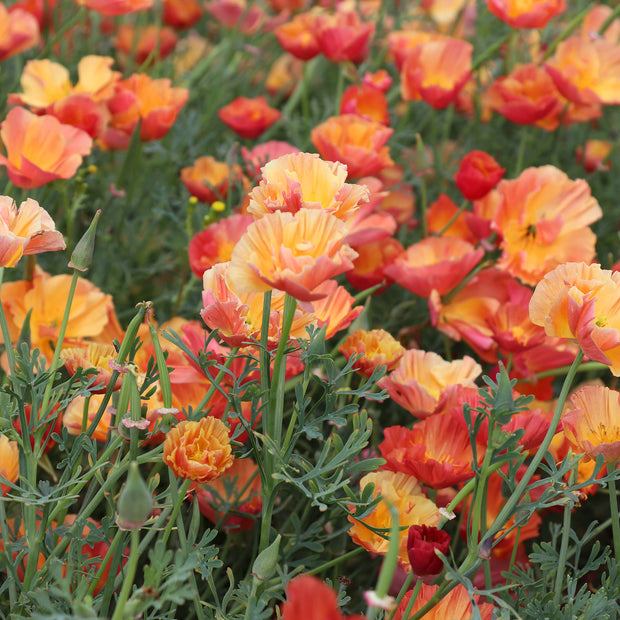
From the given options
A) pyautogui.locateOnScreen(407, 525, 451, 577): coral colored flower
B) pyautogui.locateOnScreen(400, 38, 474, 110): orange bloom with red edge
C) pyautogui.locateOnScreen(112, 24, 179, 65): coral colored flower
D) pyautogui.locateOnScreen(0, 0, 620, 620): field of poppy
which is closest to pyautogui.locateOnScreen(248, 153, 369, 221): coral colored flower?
pyautogui.locateOnScreen(0, 0, 620, 620): field of poppy

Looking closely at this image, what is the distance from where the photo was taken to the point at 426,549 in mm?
583

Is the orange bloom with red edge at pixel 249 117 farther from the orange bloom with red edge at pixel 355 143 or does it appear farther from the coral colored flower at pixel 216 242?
the coral colored flower at pixel 216 242

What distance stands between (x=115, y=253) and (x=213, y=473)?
0.65 metres

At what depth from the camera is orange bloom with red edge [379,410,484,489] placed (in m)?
0.71

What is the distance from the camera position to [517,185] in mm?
1073

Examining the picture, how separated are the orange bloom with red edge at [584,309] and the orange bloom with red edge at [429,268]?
299 millimetres

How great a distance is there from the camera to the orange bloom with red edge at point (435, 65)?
1.24 m

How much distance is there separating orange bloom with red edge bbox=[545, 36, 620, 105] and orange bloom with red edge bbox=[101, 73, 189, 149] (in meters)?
0.59

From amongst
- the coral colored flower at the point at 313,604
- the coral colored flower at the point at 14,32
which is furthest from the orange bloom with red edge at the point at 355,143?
the coral colored flower at the point at 313,604

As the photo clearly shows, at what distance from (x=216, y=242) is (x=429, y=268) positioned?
0.27 meters

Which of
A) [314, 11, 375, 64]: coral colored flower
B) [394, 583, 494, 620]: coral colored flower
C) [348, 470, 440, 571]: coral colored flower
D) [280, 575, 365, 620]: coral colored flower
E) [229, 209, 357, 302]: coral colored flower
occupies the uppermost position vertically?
[229, 209, 357, 302]: coral colored flower

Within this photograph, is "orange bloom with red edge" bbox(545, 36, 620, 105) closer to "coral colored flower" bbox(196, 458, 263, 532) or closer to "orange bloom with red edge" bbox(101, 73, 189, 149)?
"orange bloom with red edge" bbox(101, 73, 189, 149)

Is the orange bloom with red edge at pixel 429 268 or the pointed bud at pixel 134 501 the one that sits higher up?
the pointed bud at pixel 134 501

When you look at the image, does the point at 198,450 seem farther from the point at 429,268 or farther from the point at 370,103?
the point at 370,103
